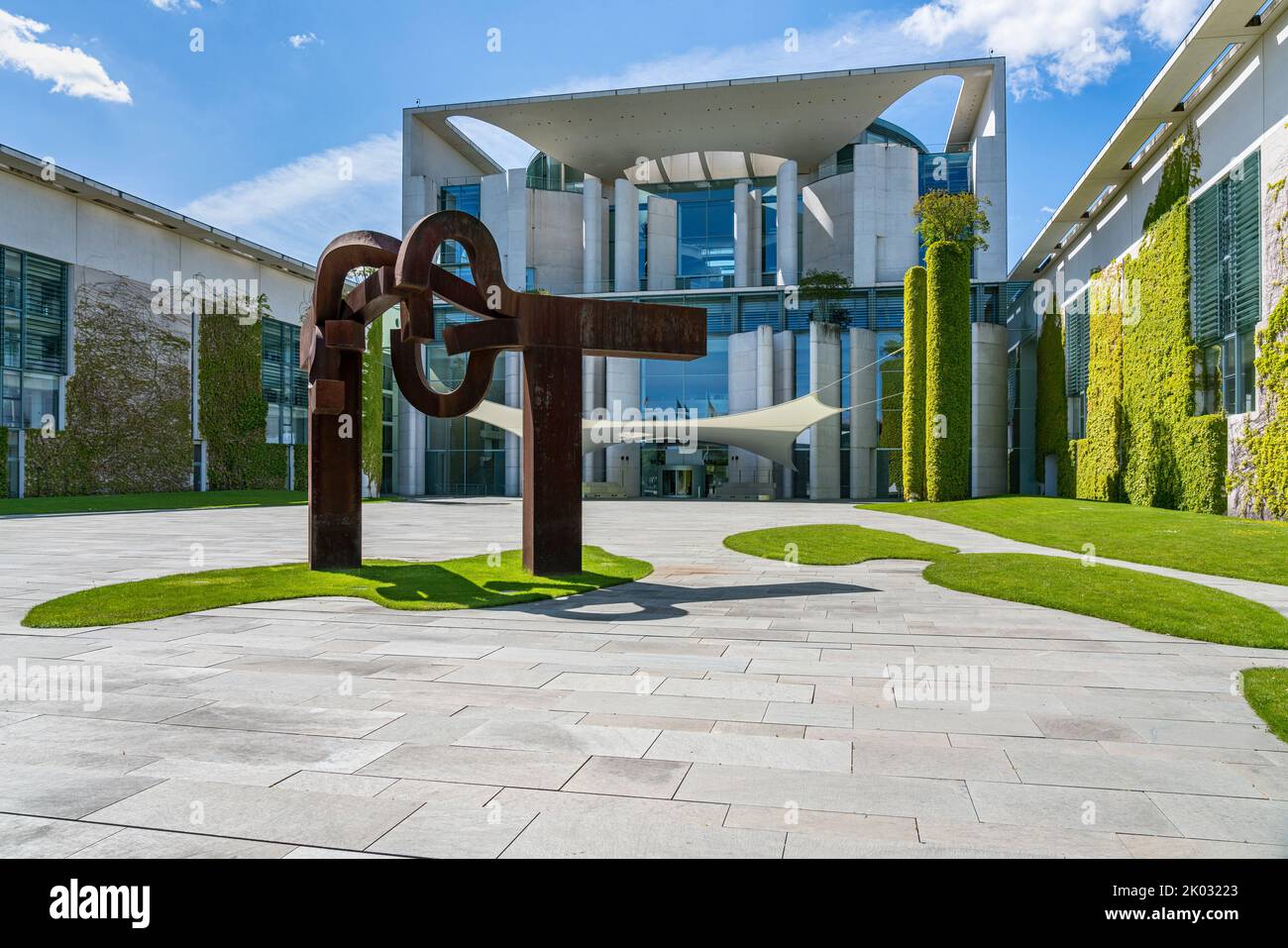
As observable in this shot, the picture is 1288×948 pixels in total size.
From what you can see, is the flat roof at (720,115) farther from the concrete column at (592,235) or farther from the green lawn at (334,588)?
the green lawn at (334,588)

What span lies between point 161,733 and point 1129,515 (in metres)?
19.1

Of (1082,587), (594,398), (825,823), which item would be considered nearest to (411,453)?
(594,398)

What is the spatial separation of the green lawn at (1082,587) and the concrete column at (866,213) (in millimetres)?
27800

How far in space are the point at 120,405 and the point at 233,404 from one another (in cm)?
609

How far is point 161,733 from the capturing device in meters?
4.32

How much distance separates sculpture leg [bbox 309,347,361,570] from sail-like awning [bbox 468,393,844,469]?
1683 cm

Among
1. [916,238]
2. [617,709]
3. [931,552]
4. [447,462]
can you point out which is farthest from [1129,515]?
[447,462]

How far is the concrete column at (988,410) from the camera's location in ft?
109

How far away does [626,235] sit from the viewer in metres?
43.6

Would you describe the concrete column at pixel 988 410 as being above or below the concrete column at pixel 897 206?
below

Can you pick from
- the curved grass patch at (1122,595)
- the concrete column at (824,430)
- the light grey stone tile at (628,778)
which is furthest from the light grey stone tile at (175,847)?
the concrete column at (824,430)

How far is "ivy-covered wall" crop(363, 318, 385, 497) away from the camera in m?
38.5

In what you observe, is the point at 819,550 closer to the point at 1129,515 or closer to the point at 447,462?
the point at 1129,515

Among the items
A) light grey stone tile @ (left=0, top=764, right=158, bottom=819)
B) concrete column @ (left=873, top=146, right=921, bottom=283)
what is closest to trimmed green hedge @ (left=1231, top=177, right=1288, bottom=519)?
light grey stone tile @ (left=0, top=764, right=158, bottom=819)
